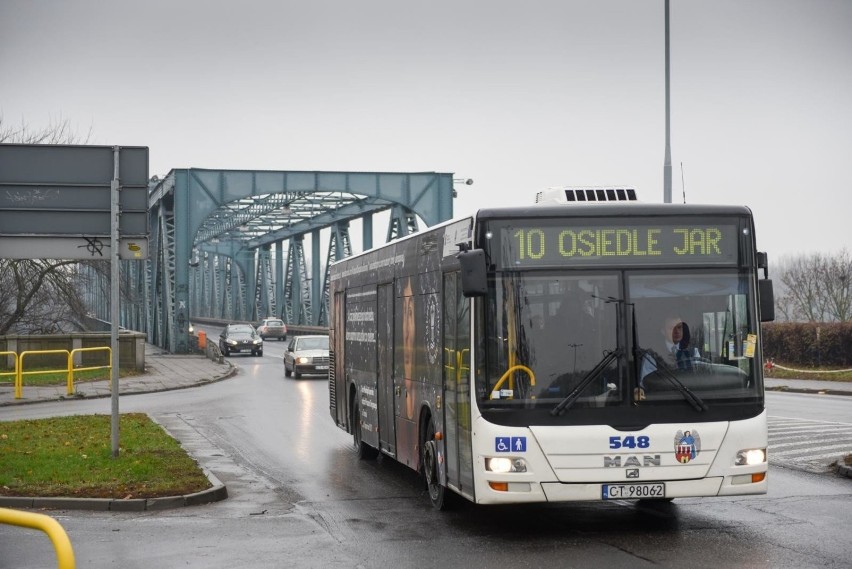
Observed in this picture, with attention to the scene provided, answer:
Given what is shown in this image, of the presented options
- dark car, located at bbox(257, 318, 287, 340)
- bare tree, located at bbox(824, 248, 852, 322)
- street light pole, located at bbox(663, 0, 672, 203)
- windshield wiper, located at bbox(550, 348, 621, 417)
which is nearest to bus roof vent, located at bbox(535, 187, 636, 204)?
windshield wiper, located at bbox(550, 348, 621, 417)

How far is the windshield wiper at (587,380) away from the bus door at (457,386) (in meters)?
0.75

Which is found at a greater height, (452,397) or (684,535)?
(452,397)

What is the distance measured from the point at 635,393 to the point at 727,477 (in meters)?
0.96

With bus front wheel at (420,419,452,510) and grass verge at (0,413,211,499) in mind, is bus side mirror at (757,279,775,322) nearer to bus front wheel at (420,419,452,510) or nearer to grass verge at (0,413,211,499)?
bus front wheel at (420,419,452,510)

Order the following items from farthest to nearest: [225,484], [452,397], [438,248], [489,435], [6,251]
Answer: [6,251], [225,484], [438,248], [452,397], [489,435]

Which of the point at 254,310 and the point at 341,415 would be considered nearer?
the point at 341,415

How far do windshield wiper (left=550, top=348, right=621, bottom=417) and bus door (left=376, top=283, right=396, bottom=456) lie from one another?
13.2 feet

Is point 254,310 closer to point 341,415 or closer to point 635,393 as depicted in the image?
point 341,415

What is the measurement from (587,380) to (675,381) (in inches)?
26.8

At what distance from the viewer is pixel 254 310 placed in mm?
100312

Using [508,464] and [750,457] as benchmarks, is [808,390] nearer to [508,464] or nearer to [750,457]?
[750,457]

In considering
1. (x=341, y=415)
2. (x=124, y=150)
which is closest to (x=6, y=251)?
(x=124, y=150)

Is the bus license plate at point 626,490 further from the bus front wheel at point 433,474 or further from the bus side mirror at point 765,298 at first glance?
the bus front wheel at point 433,474

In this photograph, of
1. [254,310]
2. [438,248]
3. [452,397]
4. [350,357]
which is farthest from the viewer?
[254,310]
